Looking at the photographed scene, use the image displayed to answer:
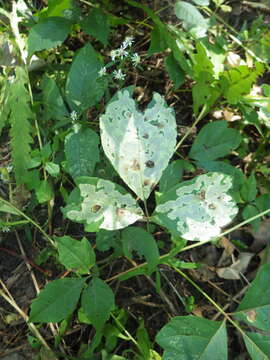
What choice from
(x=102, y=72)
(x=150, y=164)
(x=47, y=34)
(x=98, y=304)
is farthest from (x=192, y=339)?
(x=47, y=34)

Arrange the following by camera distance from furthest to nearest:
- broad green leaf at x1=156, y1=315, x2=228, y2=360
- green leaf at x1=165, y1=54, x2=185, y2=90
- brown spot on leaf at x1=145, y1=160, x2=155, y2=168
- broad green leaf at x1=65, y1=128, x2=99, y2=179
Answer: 1. green leaf at x1=165, y1=54, x2=185, y2=90
2. broad green leaf at x1=65, y1=128, x2=99, y2=179
3. brown spot on leaf at x1=145, y1=160, x2=155, y2=168
4. broad green leaf at x1=156, y1=315, x2=228, y2=360

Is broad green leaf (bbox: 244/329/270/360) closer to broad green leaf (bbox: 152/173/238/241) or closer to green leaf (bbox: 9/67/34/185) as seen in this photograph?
broad green leaf (bbox: 152/173/238/241)

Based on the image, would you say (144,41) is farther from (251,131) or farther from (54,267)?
(54,267)

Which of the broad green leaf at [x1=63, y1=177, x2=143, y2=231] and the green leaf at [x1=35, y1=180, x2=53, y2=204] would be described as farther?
the green leaf at [x1=35, y1=180, x2=53, y2=204]

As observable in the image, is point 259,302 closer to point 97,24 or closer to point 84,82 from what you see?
point 84,82

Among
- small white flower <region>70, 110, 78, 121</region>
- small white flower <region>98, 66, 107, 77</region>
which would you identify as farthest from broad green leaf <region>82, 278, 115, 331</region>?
small white flower <region>98, 66, 107, 77</region>
